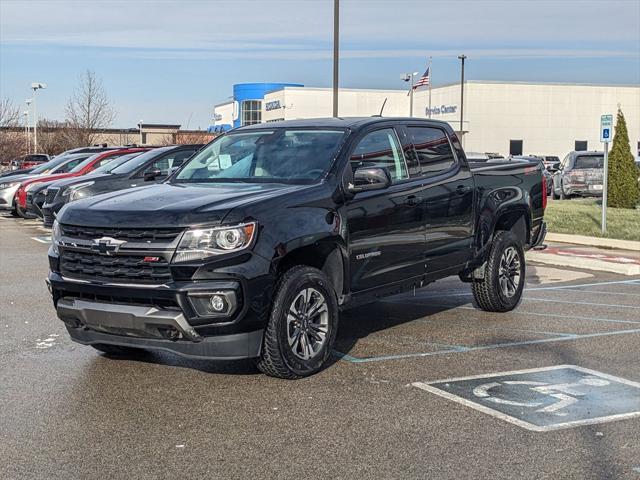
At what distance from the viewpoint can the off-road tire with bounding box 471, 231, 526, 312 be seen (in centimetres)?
900

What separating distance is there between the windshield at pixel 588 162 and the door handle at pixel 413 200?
22.2 metres

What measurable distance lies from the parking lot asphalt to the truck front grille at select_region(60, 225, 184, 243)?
1078mm

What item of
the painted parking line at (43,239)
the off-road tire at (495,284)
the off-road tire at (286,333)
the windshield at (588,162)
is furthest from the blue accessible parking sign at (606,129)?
the off-road tire at (286,333)

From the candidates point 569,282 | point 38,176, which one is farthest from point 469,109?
point 569,282

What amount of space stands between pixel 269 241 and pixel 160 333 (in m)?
0.97

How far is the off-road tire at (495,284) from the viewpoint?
9.00 metres

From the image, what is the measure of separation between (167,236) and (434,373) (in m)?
2.27

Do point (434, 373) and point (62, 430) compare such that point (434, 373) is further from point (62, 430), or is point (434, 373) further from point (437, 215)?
point (62, 430)

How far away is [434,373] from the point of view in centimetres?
669

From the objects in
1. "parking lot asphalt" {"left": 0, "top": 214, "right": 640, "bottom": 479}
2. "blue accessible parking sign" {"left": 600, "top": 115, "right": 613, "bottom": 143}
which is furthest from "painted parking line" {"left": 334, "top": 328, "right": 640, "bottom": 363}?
"blue accessible parking sign" {"left": 600, "top": 115, "right": 613, "bottom": 143}

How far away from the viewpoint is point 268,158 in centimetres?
744

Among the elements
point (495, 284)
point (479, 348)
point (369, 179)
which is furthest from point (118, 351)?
point (495, 284)

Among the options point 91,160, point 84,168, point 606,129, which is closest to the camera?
point 606,129

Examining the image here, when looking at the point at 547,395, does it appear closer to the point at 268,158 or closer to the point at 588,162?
the point at 268,158
